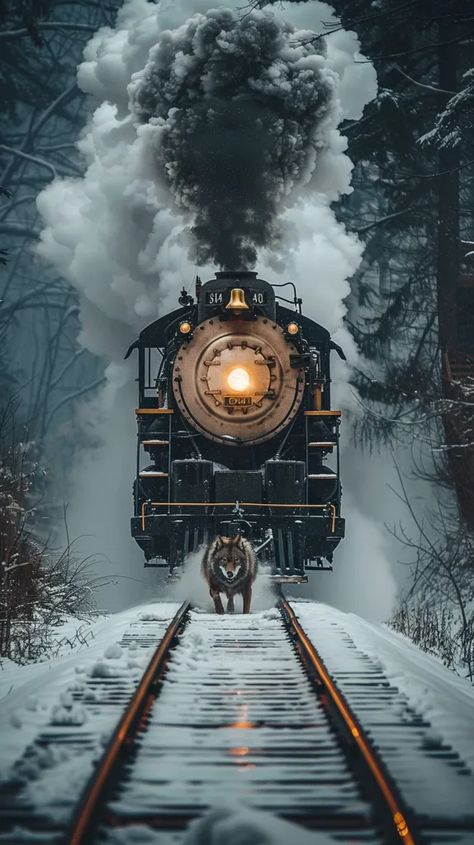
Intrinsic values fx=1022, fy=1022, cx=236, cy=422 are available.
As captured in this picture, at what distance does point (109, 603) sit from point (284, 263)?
930 centimetres

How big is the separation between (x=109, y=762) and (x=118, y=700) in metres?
1.63

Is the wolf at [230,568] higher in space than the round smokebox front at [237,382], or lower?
lower

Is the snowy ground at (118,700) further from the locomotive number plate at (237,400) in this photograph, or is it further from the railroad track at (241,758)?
the locomotive number plate at (237,400)

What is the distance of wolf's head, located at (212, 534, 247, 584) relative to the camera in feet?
33.9

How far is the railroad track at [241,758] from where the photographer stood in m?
3.90

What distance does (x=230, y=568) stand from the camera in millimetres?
10328

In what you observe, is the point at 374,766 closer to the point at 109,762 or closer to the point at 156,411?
the point at 109,762

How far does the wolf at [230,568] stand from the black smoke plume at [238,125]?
20.6 feet

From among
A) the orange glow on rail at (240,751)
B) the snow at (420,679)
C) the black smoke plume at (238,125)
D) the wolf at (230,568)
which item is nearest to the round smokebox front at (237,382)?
the wolf at (230,568)

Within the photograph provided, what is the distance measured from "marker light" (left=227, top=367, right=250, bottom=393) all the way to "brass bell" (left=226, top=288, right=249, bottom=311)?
28.7 inches

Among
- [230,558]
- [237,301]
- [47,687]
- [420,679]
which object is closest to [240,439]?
[237,301]

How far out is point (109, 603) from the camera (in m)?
23.6

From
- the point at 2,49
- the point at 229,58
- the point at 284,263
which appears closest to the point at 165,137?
the point at 229,58

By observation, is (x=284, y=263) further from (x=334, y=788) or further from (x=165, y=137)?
(x=334, y=788)
